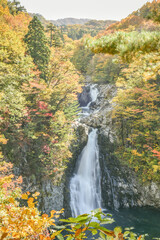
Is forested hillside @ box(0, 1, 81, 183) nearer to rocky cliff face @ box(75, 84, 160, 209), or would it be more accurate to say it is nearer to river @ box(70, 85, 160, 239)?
river @ box(70, 85, 160, 239)

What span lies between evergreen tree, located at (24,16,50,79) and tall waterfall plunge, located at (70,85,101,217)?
364 inches

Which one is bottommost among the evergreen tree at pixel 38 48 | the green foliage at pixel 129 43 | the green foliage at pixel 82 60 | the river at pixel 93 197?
the river at pixel 93 197

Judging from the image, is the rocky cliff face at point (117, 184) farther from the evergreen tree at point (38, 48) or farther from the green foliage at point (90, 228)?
the green foliage at point (90, 228)

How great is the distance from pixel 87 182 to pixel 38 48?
45.6 ft

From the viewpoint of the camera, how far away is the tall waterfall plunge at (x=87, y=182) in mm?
11875

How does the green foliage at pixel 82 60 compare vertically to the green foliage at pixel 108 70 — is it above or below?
above

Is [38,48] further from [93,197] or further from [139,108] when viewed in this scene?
[93,197]

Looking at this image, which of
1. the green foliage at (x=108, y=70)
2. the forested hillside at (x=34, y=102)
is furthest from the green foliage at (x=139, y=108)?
the green foliage at (x=108, y=70)

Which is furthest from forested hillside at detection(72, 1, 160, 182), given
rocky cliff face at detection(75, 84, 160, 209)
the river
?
the river

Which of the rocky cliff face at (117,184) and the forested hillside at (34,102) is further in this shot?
the rocky cliff face at (117,184)

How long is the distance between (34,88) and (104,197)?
39.1ft

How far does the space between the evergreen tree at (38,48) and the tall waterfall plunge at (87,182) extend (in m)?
9.25

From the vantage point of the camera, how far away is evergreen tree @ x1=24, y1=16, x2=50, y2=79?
11977 millimetres

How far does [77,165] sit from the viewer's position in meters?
14.4
